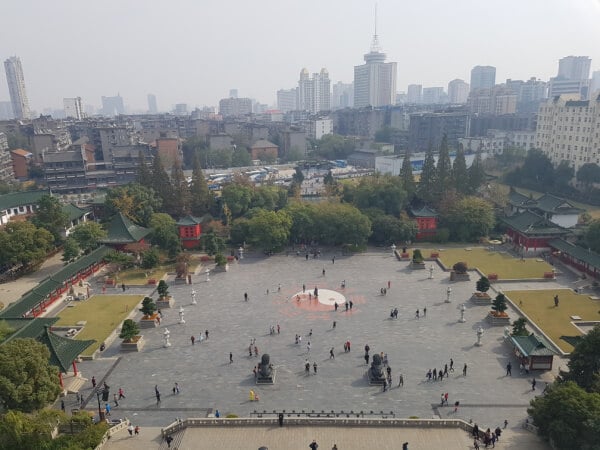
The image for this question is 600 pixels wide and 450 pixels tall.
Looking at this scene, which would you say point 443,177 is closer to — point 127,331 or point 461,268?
point 461,268

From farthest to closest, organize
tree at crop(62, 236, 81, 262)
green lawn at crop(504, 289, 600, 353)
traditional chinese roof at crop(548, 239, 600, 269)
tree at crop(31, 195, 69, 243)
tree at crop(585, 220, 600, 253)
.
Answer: tree at crop(31, 195, 69, 243) < tree at crop(62, 236, 81, 262) < tree at crop(585, 220, 600, 253) < traditional chinese roof at crop(548, 239, 600, 269) < green lawn at crop(504, 289, 600, 353)

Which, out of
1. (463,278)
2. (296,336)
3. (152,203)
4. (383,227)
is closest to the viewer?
(296,336)

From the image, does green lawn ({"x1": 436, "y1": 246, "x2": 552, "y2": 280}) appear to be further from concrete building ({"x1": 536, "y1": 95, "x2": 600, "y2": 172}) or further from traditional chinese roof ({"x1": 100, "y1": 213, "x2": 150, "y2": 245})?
concrete building ({"x1": 536, "y1": 95, "x2": 600, "y2": 172})

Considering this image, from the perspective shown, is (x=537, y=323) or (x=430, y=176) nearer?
(x=537, y=323)

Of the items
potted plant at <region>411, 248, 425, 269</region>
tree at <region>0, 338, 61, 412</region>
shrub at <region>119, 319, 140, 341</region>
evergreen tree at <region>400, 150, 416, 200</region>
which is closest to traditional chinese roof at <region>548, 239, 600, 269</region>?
potted plant at <region>411, 248, 425, 269</region>

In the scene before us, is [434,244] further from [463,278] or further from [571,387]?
[571,387]

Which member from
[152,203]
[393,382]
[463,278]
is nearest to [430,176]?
[463,278]
